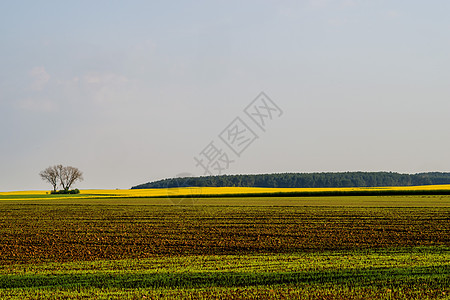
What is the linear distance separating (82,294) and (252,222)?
1996cm

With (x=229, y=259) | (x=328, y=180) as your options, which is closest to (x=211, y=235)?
(x=229, y=259)

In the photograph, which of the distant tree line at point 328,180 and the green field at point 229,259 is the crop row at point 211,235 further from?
the distant tree line at point 328,180

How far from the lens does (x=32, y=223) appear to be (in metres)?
32.6

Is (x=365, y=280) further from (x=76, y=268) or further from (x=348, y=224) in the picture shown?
(x=348, y=224)

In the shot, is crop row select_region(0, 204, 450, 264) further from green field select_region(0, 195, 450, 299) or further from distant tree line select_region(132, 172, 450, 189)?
distant tree line select_region(132, 172, 450, 189)

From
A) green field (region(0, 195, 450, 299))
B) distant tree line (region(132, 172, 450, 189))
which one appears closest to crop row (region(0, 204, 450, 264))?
green field (region(0, 195, 450, 299))

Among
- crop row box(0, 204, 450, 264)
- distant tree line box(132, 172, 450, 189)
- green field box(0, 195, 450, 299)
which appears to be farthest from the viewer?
distant tree line box(132, 172, 450, 189)

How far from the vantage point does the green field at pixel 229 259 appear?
11727 millimetres

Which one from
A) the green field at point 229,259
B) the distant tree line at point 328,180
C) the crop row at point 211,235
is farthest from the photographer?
the distant tree line at point 328,180

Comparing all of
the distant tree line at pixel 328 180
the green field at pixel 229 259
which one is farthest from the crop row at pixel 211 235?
the distant tree line at pixel 328 180

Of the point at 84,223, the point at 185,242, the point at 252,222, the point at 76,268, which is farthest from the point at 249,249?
the point at 84,223

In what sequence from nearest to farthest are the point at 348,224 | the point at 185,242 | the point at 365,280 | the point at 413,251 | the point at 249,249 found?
the point at 365,280 < the point at 413,251 < the point at 249,249 < the point at 185,242 < the point at 348,224

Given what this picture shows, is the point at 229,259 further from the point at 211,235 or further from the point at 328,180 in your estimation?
the point at 328,180

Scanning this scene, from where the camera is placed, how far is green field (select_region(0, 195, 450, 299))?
11.7m
